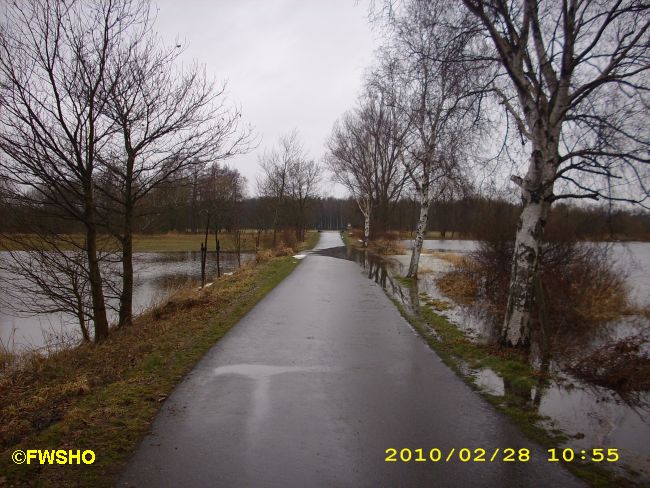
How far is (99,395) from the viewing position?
→ 206 inches

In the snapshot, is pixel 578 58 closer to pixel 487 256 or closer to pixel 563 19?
pixel 563 19

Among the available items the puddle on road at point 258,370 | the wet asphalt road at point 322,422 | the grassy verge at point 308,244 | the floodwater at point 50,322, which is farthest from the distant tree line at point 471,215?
the grassy verge at point 308,244

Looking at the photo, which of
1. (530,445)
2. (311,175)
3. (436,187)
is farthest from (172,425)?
(311,175)

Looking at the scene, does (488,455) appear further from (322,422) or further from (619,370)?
(619,370)

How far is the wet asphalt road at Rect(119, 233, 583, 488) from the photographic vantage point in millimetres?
3674

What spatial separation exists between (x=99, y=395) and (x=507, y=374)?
17.9 ft

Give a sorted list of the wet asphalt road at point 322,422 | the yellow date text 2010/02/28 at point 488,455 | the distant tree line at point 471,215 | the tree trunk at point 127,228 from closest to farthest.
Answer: the wet asphalt road at point 322,422
the yellow date text 2010/02/28 at point 488,455
the distant tree line at point 471,215
the tree trunk at point 127,228

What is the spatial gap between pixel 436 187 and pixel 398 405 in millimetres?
15026

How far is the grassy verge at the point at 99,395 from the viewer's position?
369 centimetres

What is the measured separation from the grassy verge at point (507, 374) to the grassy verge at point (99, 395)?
3966 mm

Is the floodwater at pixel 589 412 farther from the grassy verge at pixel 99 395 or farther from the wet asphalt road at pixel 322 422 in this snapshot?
the grassy verge at pixel 99 395

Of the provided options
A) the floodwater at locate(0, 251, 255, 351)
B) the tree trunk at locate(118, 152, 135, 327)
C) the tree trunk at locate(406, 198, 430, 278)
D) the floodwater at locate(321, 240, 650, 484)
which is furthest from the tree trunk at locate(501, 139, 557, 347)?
the tree trunk at locate(406, 198, 430, 278)

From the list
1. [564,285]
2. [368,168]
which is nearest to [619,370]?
[564,285]

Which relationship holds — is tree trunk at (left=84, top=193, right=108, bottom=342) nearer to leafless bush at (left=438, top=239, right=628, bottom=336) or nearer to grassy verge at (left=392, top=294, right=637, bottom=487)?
grassy verge at (left=392, top=294, right=637, bottom=487)
